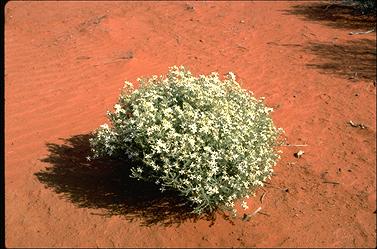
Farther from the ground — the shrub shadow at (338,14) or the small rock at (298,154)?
the shrub shadow at (338,14)

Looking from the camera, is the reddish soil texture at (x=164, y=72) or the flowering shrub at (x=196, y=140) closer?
the flowering shrub at (x=196, y=140)

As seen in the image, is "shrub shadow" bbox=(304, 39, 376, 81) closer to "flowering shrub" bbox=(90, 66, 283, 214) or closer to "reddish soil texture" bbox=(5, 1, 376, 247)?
"reddish soil texture" bbox=(5, 1, 376, 247)

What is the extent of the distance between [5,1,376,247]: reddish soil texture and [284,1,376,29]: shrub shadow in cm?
4

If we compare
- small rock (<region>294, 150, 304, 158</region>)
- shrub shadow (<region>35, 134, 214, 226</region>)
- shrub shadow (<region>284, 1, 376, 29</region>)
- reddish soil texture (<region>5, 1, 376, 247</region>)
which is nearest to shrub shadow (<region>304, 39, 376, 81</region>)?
reddish soil texture (<region>5, 1, 376, 247</region>)

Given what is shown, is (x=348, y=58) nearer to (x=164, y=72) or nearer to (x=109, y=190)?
(x=164, y=72)

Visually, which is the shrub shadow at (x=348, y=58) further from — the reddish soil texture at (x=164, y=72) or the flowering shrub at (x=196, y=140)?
the flowering shrub at (x=196, y=140)

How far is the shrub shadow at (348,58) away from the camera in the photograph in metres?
7.01

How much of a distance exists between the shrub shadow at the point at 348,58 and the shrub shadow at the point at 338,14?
1.04 m

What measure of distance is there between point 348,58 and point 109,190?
461cm

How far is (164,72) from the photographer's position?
726 cm

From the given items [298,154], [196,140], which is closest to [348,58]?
[298,154]

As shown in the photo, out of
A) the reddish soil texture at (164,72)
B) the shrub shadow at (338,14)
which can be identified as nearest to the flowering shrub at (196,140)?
the reddish soil texture at (164,72)

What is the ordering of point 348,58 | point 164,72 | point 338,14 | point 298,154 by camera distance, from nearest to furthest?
1. point 298,154
2. point 164,72
3. point 348,58
4. point 338,14

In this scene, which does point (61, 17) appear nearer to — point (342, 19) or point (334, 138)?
point (342, 19)
